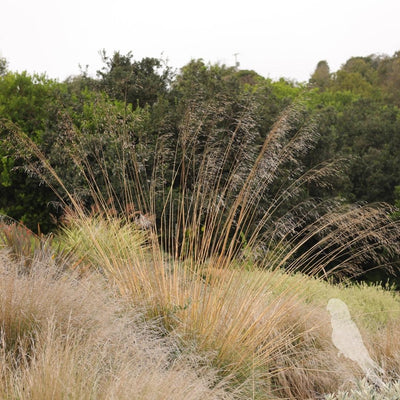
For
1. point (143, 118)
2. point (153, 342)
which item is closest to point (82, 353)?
point (153, 342)

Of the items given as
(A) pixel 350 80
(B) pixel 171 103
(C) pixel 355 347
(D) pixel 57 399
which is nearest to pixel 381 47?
(A) pixel 350 80

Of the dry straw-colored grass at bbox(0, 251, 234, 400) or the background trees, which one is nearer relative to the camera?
the dry straw-colored grass at bbox(0, 251, 234, 400)

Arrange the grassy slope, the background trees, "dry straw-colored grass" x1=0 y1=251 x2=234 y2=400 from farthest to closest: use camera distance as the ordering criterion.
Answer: the background trees, the grassy slope, "dry straw-colored grass" x1=0 y1=251 x2=234 y2=400

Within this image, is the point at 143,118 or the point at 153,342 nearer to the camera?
the point at 153,342

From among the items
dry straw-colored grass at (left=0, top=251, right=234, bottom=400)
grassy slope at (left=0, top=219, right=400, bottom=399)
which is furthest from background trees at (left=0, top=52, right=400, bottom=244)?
dry straw-colored grass at (left=0, top=251, right=234, bottom=400)

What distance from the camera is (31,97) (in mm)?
8820

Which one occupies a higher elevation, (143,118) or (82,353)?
(143,118)

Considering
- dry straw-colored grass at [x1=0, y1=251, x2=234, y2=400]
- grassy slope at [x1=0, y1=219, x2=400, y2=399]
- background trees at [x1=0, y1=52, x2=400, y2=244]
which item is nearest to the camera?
dry straw-colored grass at [x1=0, y1=251, x2=234, y2=400]

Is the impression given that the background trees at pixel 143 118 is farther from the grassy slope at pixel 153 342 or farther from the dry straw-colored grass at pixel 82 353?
the dry straw-colored grass at pixel 82 353

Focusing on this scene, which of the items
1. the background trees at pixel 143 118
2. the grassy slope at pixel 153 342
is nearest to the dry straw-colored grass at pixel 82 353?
the grassy slope at pixel 153 342

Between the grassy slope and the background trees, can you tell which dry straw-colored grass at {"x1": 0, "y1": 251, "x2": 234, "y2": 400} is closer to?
the grassy slope

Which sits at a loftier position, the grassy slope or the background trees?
the background trees

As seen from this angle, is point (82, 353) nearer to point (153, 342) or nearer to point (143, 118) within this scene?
point (153, 342)

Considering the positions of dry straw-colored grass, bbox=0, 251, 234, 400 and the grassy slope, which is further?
the grassy slope
